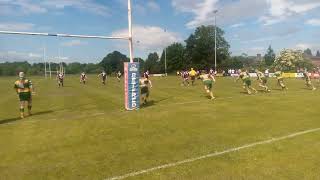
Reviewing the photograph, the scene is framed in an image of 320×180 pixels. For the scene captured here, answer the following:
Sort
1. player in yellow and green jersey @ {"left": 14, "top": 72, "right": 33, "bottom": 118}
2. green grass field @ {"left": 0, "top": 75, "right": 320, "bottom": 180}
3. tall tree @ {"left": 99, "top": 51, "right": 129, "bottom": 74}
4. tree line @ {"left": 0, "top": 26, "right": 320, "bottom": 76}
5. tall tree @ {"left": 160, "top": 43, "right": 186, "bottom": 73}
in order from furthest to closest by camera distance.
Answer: tall tree @ {"left": 99, "top": 51, "right": 129, "bottom": 74} → tall tree @ {"left": 160, "top": 43, "right": 186, "bottom": 73} → tree line @ {"left": 0, "top": 26, "right": 320, "bottom": 76} → player in yellow and green jersey @ {"left": 14, "top": 72, "right": 33, "bottom": 118} → green grass field @ {"left": 0, "top": 75, "right": 320, "bottom": 180}

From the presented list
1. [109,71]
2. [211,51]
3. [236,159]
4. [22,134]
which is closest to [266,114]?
[236,159]

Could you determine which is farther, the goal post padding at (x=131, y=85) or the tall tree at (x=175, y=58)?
the tall tree at (x=175, y=58)

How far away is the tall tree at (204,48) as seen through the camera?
424ft

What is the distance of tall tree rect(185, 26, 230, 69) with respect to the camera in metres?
129

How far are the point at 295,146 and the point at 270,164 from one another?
234cm

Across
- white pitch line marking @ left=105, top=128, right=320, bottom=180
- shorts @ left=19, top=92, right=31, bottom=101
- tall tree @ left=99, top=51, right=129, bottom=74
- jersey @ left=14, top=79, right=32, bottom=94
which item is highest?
tall tree @ left=99, top=51, right=129, bottom=74

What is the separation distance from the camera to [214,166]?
34.1ft

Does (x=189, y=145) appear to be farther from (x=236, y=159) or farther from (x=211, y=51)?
(x=211, y=51)

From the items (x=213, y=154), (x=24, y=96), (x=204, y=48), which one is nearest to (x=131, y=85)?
(x=24, y=96)

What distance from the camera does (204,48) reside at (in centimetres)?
13000

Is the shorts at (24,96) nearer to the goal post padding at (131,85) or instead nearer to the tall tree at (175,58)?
the goal post padding at (131,85)

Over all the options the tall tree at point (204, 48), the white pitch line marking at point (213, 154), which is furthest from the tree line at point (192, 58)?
the white pitch line marking at point (213, 154)

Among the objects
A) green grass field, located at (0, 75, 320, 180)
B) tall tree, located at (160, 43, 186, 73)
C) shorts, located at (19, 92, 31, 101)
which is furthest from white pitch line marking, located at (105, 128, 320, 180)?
tall tree, located at (160, 43, 186, 73)

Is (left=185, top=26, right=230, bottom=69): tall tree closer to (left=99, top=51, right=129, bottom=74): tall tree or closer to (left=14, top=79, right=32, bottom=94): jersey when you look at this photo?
(left=99, top=51, right=129, bottom=74): tall tree
